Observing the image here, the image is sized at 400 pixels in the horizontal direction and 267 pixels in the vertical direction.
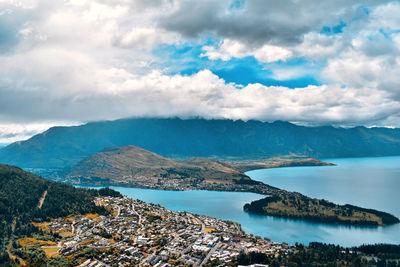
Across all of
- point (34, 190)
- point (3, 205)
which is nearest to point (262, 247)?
point (3, 205)

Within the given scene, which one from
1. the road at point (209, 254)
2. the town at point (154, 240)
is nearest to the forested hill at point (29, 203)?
the town at point (154, 240)

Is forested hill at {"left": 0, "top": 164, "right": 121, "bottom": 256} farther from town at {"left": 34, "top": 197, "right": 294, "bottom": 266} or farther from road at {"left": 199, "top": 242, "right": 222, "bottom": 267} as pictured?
road at {"left": 199, "top": 242, "right": 222, "bottom": 267}

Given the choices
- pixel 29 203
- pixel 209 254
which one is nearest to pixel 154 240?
pixel 209 254

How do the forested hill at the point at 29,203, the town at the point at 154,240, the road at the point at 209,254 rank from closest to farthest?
the road at the point at 209,254
the town at the point at 154,240
the forested hill at the point at 29,203

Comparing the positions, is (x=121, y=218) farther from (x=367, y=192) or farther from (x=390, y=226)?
(x=367, y=192)

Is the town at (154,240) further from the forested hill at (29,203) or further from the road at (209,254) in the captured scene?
the forested hill at (29,203)

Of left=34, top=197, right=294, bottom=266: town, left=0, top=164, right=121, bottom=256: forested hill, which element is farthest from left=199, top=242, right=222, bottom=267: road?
left=0, top=164, right=121, bottom=256: forested hill
